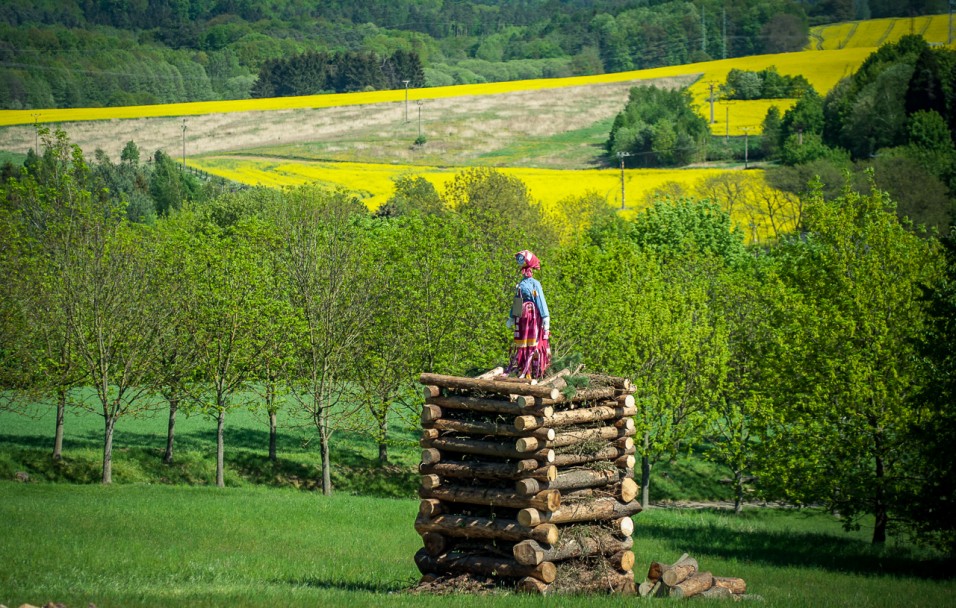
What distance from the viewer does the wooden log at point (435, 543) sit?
2195 centimetres

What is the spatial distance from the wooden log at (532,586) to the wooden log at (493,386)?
3.37 metres

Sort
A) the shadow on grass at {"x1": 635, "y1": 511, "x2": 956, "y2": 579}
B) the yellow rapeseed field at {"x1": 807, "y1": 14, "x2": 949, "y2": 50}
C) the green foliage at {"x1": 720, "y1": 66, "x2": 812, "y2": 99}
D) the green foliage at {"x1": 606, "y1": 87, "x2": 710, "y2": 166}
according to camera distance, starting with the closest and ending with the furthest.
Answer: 1. the shadow on grass at {"x1": 635, "y1": 511, "x2": 956, "y2": 579}
2. the green foliage at {"x1": 606, "y1": 87, "x2": 710, "y2": 166}
3. the green foliage at {"x1": 720, "y1": 66, "x2": 812, "y2": 99}
4. the yellow rapeseed field at {"x1": 807, "y1": 14, "x2": 949, "y2": 50}

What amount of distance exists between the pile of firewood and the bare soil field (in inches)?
4159

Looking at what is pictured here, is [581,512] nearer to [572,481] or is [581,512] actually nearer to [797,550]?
[572,481]

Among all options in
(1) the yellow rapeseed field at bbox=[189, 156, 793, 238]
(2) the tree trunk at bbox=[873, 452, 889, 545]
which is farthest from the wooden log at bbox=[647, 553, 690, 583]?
(1) the yellow rapeseed field at bbox=[189, 156, 793, 238]

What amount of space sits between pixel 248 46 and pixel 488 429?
170758 millimetres

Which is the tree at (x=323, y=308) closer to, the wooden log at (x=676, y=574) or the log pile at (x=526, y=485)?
the log pile at (x=526, y=485)

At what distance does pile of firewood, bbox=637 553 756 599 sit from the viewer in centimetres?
2211

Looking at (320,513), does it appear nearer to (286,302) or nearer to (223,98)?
(286,302)

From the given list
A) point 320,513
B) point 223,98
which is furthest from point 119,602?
point 223,98

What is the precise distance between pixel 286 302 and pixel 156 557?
22512 millimetres

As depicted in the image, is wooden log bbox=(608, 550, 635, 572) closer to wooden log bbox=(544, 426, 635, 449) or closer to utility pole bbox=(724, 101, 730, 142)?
wooden log bbox=(544, 426, 635, 449)

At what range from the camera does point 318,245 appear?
4816cm

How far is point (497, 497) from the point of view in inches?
838
